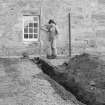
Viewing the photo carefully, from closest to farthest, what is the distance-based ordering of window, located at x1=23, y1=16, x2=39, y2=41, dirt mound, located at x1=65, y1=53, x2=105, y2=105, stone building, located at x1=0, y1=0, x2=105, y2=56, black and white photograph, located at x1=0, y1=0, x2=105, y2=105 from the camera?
dirt mound, located at x1=65, y1=53, x2=105, y2=105
black and white photograph, located at x1=0, y1=0, x2=105, y2=105
stone building, located at x1=0, y1=0, x2=105, y2=56
window, located at x1=23, y1=16, x2=39, y2=41

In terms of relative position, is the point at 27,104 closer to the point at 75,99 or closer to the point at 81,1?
the point at 75,99

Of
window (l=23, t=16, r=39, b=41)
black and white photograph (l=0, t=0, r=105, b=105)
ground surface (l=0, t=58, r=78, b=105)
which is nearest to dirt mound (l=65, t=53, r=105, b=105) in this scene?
ground surface (l=0, t=58, r=78, b=105)

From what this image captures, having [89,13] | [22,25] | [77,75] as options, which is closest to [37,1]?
[22,25]

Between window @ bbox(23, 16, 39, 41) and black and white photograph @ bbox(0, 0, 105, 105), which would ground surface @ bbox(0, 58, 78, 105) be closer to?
black and white photograph @ bbox(0, 0, 105, 105)

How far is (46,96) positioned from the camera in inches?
369

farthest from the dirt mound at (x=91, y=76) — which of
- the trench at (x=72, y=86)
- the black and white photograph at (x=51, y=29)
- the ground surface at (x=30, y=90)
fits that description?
the black and white photograph at (x=51, y=29)

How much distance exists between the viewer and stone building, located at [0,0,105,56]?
21250mm

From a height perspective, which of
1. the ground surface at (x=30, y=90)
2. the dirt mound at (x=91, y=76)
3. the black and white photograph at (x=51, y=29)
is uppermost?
the black and white photograph at (x=51, y=29)

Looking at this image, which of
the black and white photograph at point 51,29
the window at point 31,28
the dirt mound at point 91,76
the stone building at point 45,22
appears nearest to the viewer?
the dirt mound at point 91,76

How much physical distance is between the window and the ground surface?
27.5ft

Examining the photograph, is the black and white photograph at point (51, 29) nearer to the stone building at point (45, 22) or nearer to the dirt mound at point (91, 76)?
the stone building at point (45, 22)

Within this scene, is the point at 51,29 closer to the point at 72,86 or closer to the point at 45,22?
the point at 45,22

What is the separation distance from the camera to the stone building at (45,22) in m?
21.2

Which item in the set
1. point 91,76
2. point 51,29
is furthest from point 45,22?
point 91,76
